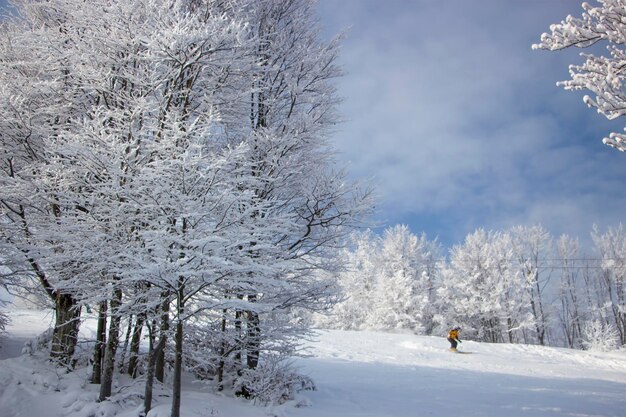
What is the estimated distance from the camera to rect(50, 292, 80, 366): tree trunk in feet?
24.4

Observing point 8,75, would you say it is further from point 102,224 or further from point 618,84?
point 618,84

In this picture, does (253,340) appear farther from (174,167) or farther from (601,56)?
(601,56)

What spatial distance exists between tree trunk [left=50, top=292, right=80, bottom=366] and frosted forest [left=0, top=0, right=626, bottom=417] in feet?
0.13

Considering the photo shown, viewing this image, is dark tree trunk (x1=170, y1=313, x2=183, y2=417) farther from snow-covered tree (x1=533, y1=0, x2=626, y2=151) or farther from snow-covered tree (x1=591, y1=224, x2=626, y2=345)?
snow-covered tree (x1=591, y1=224, x2=626, y2=345)

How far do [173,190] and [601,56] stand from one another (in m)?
5.94

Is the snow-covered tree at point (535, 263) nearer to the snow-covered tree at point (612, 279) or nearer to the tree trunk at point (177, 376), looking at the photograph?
the snow-covered tree at point (612, 279)

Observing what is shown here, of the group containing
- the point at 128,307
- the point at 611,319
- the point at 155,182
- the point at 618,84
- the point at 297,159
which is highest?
the point at 297,159

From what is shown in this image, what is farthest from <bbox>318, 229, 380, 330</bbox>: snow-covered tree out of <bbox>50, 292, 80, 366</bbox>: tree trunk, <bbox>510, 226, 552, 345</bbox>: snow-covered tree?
<bbox>50, 292, 80, 366</bbox>: tree trunk

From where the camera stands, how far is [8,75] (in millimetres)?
7793

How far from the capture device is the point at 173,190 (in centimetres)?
504

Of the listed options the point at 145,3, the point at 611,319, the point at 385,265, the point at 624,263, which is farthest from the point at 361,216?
the point at 611,319

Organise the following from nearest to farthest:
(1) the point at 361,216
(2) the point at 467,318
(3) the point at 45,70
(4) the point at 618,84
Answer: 1. (4) the point at 618,84
2. (3) the point at 45,70
3. (1) the point at 361,216
4. (2) the point at 467,318

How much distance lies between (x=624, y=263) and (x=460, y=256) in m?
14.1

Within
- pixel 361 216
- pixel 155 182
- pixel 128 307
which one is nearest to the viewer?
pixel 155 182
